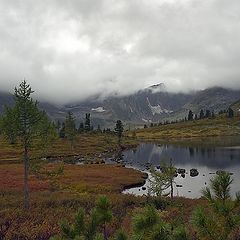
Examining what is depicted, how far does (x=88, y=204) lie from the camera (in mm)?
37750

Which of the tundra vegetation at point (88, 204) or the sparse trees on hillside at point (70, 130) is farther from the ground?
the sparse trees on hillside at point (70, 130)

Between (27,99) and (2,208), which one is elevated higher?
(27,99)

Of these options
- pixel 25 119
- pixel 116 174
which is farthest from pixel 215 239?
pixel 116 174

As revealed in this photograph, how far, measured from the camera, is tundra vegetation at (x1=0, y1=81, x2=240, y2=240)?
9281 mm

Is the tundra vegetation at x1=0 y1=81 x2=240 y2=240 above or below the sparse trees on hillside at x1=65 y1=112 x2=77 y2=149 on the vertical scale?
below

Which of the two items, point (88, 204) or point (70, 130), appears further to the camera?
point (70, 130)

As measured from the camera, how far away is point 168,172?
54.1m

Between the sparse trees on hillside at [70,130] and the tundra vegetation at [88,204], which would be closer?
the tundra vegetation at [88,204]

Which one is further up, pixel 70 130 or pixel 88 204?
pixel 70 130

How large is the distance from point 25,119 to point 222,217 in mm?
30388

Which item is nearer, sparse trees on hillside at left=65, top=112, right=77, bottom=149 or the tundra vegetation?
the tundra vegetation

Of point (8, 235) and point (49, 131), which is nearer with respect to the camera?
point (8, 235)

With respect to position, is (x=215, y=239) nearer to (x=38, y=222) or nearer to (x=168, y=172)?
(x=38, y=222)

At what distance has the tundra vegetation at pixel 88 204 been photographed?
365 inches
